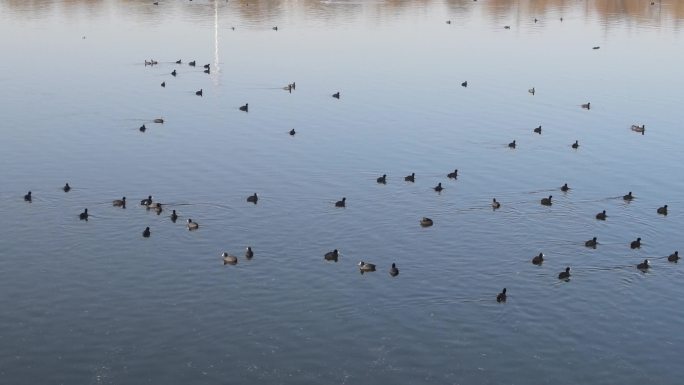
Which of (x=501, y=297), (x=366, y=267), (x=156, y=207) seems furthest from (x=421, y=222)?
(x=156, y=207)

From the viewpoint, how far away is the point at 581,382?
48.4 metres

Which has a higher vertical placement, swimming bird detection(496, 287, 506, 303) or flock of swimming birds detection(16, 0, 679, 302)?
flock of swimming birds detection(16, 0, 679, 302)

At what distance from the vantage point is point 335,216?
7081 centimetres

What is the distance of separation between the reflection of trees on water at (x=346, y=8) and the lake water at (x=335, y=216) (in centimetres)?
3827

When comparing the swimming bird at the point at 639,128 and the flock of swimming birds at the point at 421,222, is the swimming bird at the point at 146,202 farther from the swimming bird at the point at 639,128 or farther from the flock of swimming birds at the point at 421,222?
the swimming bird at the point at 639,128

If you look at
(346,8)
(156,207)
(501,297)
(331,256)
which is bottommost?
(501,297)

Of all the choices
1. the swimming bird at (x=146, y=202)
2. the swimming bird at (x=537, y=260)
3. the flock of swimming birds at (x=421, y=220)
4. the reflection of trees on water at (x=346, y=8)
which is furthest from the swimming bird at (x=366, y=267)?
the reflection of trees on water at (x=346, y=8)

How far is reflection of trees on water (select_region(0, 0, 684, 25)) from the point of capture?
17625 centimetres

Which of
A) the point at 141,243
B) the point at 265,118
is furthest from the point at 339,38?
the point at 141,243

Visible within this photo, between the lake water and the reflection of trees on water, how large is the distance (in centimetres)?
3827

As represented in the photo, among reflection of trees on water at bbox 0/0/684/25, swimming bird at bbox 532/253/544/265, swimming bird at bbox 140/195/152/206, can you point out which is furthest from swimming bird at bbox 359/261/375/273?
reflection of trees on water at bbox 0/0/684/25

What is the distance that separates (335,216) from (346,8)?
12046cm

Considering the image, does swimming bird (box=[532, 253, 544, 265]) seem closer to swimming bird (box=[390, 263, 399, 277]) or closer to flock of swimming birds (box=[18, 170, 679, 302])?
flock of swimming birds (box=[18, 170, 679, 302])

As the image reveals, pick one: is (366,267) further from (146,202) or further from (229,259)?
(146,202)
